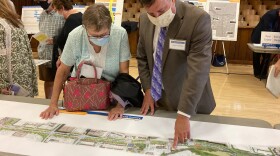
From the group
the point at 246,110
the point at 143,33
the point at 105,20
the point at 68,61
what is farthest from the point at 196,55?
the point at 246,110

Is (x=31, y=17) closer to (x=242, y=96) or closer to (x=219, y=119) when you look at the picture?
(x=242, y=96)

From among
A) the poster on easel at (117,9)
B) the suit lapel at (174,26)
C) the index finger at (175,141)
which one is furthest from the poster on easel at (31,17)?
the index finger at (175,141)

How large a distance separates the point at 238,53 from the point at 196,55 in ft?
18.2

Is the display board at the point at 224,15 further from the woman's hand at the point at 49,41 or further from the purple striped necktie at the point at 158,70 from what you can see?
the purple striped necktie at the point at 158,70

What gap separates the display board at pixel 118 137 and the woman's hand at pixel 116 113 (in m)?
0.04

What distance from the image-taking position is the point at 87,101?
156 centimetres

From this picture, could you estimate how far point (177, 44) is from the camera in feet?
4.59

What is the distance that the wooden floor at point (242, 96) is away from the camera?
3587 mm

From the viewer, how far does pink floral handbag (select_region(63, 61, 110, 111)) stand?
1.52 metres

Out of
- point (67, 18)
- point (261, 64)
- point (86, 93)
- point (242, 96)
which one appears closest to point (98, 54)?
point (86, 93)

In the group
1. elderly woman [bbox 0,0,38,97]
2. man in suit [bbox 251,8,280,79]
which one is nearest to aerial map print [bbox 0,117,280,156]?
elderly woman [bbox 0,0,38,97]

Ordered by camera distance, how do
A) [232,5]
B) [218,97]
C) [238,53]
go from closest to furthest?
1. [218,97]
2. [232,5]
3. [238,53]

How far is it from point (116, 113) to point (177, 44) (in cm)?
46

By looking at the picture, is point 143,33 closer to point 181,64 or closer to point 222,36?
point 181,64
